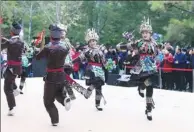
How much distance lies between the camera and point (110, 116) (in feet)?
29.3

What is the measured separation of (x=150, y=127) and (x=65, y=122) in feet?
4.96

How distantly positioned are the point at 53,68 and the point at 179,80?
7.20 meters

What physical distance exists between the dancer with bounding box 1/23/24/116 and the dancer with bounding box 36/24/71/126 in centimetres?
122

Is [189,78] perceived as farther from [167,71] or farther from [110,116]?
[110,116]

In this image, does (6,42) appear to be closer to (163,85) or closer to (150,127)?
(150,127)

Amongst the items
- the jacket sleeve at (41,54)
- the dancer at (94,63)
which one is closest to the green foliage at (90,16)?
the dancer at (94,63)

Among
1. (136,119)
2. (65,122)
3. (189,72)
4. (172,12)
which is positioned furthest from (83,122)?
(172,12)

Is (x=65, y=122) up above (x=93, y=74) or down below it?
below

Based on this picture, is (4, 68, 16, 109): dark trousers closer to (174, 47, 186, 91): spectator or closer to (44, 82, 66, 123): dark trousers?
(44, 82, 66, 123): dark trousers

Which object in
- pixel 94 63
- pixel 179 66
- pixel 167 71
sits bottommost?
pixel 167 71

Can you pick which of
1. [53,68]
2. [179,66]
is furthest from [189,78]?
[53,68]

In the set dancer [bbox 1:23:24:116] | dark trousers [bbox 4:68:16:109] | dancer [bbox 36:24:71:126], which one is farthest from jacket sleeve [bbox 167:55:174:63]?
dancer [bbox 36:24:71:126]

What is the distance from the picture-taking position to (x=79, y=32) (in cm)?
2936

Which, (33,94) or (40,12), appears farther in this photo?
(40,12)
